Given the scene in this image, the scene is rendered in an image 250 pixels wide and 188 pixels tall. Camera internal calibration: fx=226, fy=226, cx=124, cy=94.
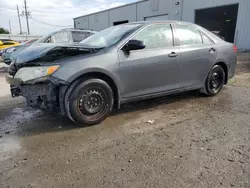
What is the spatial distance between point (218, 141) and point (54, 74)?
8.25 ft

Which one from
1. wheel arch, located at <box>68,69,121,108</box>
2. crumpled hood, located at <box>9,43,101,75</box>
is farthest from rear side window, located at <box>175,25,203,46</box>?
crumpled hood, located at <box>9,43,101,75</box>

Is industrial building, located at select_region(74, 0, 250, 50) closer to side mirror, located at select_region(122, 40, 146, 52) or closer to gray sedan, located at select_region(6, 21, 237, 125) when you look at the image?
gray sedan, located at select_region(6, 21, 237, 125)

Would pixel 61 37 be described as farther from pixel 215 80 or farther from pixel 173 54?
pixel 215 80

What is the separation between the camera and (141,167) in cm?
253

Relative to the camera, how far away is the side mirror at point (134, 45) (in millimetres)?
3654

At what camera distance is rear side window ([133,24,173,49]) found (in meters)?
4.04

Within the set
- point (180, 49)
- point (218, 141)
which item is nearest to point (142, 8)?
point (180, 49)

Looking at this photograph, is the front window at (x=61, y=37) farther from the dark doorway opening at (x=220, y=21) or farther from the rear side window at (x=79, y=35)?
the dark doorway opening at (x=220, y=21)

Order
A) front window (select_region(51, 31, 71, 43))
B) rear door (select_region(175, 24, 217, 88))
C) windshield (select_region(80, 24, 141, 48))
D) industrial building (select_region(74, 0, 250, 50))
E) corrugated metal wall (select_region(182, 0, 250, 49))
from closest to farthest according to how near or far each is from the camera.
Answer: windshield (select_region(80, 24, 141, 48)) < rear door (select_region(175, 24, 217, 88)) < front window (select_region(51, 31, 71, 43)) < corrugated metal wall (select_region(182, 0, 250, 49)) < industrial building (select_region(74, 0, 250, 50))

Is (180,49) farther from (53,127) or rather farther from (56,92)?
(53,127)

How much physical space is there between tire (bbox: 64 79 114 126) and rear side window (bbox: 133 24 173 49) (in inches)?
43.6

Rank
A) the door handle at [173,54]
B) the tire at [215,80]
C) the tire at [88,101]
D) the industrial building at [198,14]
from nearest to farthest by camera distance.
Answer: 1. the tire at [88,101]
2. the door handle at [173,54]
3. the tire at [215,80]
4. the industrial building at [198,14]

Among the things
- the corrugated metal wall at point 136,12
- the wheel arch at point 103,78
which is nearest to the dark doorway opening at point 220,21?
the corrugated metal wall at point 136,12

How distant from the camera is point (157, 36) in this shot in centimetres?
419
